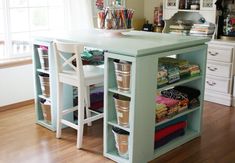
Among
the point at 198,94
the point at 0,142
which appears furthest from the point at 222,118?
the point at 0,142

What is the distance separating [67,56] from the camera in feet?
10.6

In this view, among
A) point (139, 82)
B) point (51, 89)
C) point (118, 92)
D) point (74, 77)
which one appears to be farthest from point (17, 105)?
point (139, 82)

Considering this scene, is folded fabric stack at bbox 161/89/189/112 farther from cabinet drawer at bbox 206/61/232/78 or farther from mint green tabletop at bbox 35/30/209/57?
cabinet drawer at bbox 206/61/232/78

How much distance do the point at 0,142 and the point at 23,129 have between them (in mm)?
334

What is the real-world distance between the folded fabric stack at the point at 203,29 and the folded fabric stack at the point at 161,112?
1.99 m

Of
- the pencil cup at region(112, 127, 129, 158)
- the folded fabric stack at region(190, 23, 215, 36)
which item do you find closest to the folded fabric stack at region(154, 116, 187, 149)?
the pencil cup at region(112, 127, 129, 158)

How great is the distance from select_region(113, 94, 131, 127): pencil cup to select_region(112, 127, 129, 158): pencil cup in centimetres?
7

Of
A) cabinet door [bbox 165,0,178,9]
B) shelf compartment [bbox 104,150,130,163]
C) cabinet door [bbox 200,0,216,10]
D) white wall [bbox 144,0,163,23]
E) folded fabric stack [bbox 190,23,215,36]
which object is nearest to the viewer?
shelf compartment [bbox 104,150,130,163]

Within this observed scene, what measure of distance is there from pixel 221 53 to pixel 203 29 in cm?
52

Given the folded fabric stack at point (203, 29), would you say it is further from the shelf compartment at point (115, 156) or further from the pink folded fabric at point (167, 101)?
the shelf compartment at point (115, 156)

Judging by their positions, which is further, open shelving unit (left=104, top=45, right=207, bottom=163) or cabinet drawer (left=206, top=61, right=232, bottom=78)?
cabinet drawer (left=206, top=61, right=232, bottom=78)

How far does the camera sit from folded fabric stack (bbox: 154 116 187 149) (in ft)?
9.55

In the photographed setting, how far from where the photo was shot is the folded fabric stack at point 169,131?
2910 mm

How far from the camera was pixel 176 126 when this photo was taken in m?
3.06
